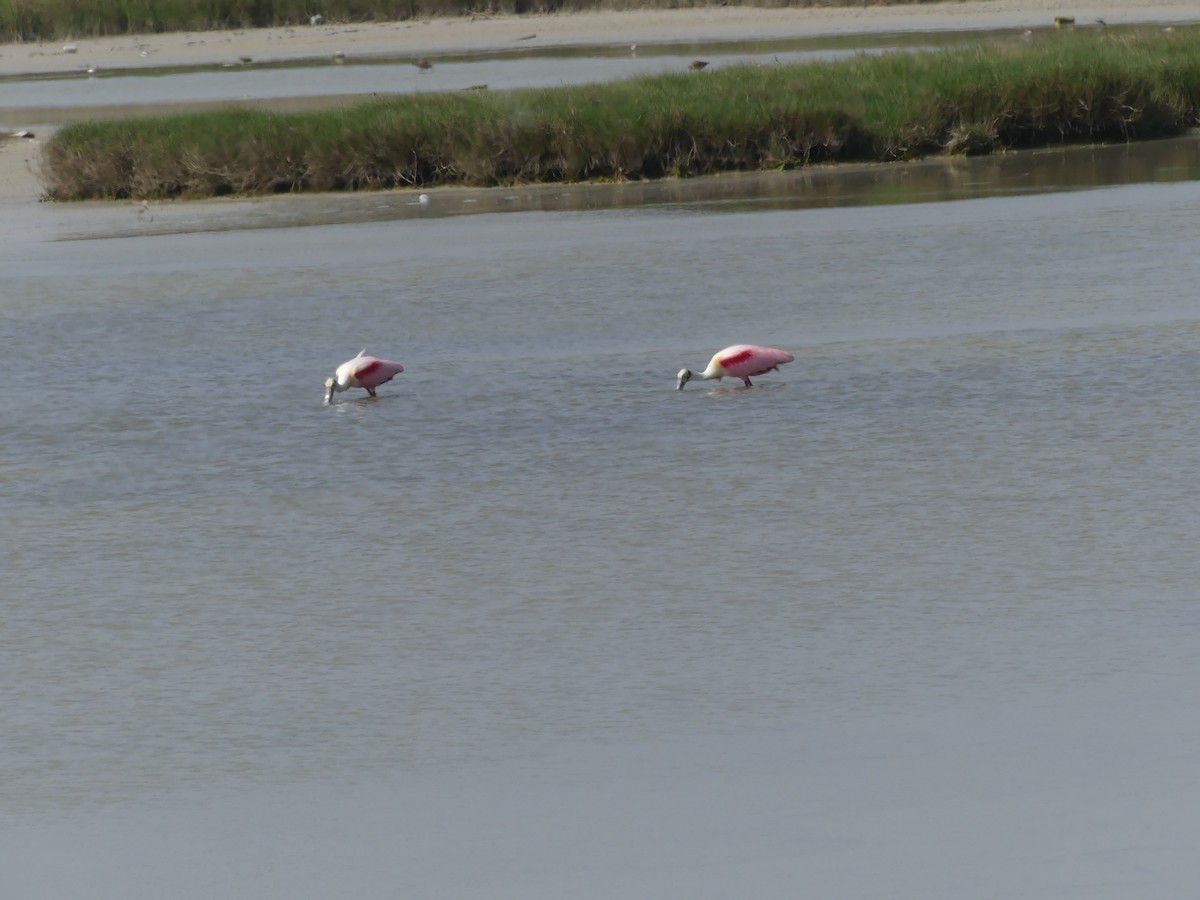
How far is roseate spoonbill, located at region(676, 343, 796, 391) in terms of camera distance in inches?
381

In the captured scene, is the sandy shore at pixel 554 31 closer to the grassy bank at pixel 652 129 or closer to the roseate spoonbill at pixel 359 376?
the grassy bank at pixel 652 129

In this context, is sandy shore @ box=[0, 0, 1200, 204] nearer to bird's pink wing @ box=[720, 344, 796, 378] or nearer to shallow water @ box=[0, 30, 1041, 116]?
shallow water @ box=[0, 30, 1041, 116]

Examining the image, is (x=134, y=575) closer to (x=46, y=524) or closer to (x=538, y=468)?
(x=46, y=524)

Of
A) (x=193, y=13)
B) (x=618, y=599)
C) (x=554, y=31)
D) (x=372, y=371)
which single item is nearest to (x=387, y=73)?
(x=554, y=31)

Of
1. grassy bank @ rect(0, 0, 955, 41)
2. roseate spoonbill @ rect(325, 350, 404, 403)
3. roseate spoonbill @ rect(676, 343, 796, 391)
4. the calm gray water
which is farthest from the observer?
grassy bank @ rect(0, 0, 955, 41)

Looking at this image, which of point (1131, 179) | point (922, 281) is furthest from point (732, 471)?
point (1131, 179)

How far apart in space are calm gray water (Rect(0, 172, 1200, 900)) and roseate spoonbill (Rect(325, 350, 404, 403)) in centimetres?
14

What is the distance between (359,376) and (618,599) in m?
3.87

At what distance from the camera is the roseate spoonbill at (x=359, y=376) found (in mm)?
10086

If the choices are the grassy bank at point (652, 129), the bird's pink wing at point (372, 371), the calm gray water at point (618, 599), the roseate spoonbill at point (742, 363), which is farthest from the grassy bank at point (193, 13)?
the roseate spoonbill at point (742, 363)

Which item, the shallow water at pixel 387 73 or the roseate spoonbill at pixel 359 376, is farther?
the shallow water at pixel 387 73

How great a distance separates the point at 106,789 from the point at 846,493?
3.52 m

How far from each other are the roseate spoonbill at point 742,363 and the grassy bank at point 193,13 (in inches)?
1578

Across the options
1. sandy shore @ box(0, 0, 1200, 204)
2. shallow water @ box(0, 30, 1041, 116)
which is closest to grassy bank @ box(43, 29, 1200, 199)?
shallow water @ box(0, 30, 1041, 116)
